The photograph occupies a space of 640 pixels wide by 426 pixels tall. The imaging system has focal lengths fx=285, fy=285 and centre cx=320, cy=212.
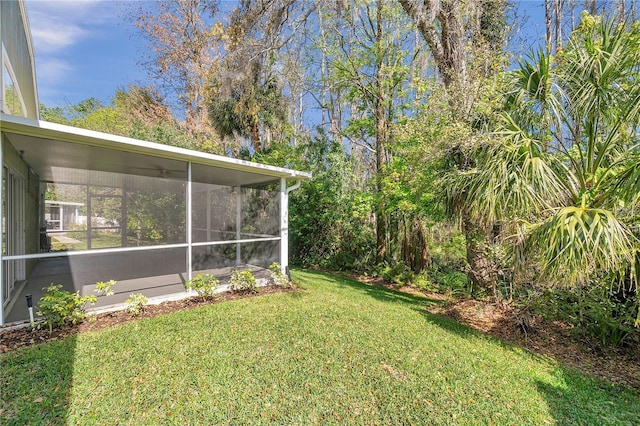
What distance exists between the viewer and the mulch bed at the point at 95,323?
3484mm

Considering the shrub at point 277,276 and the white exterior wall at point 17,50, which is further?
the shrub at point 277,276

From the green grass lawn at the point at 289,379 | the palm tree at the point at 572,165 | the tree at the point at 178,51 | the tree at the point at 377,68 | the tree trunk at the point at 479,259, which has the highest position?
the tree at the point at 178,51

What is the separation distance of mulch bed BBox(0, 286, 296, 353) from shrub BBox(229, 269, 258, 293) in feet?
0.53

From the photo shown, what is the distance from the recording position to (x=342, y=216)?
9.99 metres

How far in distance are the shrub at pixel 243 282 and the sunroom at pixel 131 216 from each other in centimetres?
56

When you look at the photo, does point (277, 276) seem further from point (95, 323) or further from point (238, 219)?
point (95, 323)

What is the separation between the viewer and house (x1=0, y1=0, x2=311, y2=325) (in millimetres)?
4461

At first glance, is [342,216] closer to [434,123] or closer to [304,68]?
[434,123]

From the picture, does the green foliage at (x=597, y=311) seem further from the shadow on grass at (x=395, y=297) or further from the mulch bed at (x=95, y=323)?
the mulch bed at (x=95, y=323)

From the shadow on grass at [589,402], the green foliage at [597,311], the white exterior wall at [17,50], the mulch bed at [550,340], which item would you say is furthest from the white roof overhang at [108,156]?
the shadow on grass at [589,402]

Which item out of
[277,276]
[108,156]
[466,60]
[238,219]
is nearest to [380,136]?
[466,60]

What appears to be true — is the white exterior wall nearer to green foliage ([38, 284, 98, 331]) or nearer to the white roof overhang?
the white roof overhang

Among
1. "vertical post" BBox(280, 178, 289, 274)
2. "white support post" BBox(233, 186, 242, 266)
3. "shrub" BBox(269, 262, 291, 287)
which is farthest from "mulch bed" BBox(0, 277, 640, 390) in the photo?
"white support post" BBox(233, 186, 242, 266)

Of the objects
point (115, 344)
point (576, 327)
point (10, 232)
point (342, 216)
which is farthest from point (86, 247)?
point (576, 327)
